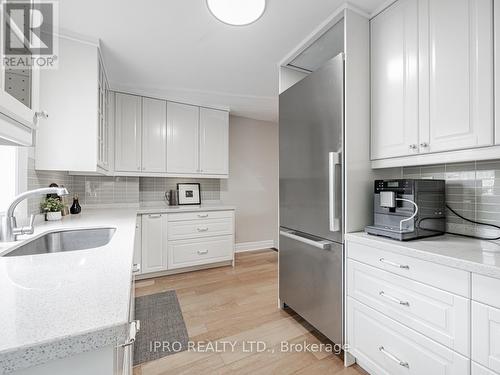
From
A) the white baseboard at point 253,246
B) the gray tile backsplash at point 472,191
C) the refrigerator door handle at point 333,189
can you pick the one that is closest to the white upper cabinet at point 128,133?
the white baseboard at point 253,246

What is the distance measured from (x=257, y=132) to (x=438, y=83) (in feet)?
10.0

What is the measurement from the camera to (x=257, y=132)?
4156 millimetres

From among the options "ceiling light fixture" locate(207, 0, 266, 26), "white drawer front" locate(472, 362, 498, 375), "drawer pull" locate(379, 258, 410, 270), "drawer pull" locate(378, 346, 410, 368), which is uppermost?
"ceiling light fixture" locate(207, 0, 266, 26)

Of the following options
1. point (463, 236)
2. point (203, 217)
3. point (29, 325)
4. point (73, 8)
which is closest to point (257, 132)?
point (203, 217)

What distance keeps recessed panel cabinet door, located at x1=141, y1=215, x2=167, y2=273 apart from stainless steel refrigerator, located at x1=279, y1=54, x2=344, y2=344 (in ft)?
5.05

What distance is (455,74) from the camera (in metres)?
1.20

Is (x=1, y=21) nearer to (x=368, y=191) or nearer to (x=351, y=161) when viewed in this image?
(x=351, y=161)

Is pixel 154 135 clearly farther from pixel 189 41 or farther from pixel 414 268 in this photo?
pixel 414 268

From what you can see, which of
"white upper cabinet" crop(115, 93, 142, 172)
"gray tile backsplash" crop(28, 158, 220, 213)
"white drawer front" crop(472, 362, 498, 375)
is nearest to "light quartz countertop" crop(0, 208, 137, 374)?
"white drawer front" crop(472, 362, 498, 375)

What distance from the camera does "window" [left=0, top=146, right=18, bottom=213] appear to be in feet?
4.96

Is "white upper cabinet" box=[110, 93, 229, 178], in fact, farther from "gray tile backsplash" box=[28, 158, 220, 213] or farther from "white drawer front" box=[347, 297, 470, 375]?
"white drawer front" box=[347, 297, 470, 375]

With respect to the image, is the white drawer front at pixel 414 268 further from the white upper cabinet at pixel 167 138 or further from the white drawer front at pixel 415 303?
the white upper cabinet at pixel 167 138

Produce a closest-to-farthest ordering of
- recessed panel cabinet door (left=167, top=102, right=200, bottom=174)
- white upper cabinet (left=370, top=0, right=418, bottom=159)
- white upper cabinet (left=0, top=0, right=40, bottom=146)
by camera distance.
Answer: white upper cabinet (left=0, top=0, right=40, bottom=146)
white upper cabinet (left=370, top=0, right=418, bottom=159)
recessed panel cabinet door (left=167, top=102, right=200, bottom=174)

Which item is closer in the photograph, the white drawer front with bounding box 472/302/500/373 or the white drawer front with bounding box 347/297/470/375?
the white drawer front with bounding box 472/302/500/373
